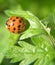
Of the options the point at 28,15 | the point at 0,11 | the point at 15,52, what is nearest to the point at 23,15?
the point at 28,15

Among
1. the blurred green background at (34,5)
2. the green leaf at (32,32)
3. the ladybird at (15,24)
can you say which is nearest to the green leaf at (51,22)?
the green leaf at (32,32)

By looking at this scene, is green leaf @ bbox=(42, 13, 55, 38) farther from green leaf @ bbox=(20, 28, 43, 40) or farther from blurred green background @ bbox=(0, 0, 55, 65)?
blurred green background @ bbox=(0, 0, 55, 65)

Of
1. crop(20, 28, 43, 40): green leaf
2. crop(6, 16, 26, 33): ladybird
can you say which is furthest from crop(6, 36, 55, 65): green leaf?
crop(6, 16, 26, 33): ladybird

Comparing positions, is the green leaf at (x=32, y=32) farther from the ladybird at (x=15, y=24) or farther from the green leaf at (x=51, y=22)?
the ladybird at (x=15, y=24)

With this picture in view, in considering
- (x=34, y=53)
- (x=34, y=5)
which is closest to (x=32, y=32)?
(x=34, y=53)

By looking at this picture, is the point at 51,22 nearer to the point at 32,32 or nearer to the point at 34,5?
the point at 32,32

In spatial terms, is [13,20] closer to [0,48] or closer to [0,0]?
[0,48]
